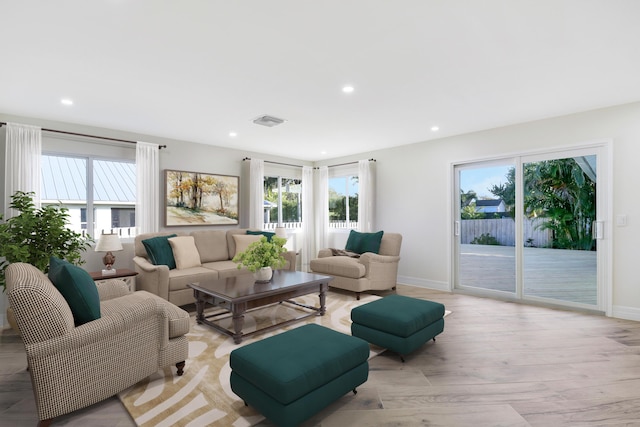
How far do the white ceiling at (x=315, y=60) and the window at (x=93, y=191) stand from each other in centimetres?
62

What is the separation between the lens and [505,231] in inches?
184

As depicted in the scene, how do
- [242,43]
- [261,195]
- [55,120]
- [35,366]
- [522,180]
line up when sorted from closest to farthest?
[35,366]
[242,43]
[55,120]
[522,180]
[261,195]

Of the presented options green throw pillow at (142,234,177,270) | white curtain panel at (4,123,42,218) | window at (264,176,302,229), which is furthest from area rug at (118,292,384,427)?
window at (264,176,302,229)

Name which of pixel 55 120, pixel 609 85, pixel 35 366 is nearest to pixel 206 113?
pixel 55 120

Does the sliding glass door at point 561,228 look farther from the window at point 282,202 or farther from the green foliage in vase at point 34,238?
the green foliage in vase at point 34,238

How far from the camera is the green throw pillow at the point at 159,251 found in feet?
13.8

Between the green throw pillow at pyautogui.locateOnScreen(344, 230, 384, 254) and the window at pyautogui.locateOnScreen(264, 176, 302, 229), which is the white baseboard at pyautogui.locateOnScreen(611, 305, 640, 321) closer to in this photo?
the green throw pillow at pyautogui.locateOnScreen(344, 230, 384, 254)

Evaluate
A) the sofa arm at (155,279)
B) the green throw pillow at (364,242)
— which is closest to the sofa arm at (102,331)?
the sofa arm at (155,279)

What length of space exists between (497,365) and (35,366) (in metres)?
3.20

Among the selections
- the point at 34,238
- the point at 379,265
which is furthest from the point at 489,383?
the point at 34,238

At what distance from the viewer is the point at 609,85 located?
3.13 metres

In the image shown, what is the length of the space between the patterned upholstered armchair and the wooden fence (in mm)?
4313

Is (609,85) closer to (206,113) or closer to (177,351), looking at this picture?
(206,113)

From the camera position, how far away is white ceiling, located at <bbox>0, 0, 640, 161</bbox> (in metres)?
2.00
